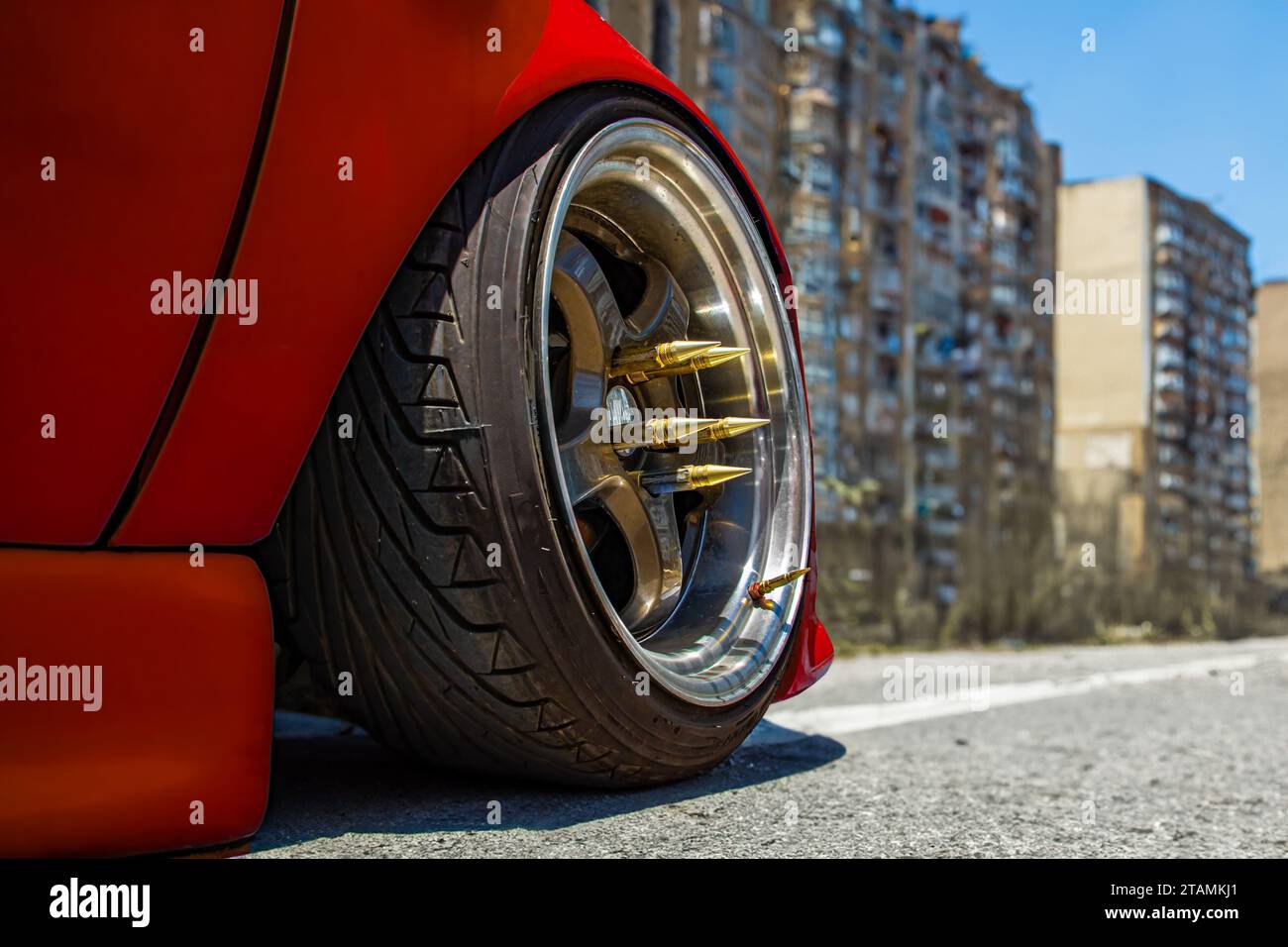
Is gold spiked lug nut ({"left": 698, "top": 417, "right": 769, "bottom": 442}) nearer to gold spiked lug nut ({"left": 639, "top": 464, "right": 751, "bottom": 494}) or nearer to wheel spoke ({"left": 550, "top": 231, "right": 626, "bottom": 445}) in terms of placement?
gold spiked lug nut ({"left": 639, "top": 464, "right": 751, "bottom": 494})

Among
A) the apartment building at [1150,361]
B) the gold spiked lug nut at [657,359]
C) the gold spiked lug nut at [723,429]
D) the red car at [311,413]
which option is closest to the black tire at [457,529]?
the red car at [311,413]

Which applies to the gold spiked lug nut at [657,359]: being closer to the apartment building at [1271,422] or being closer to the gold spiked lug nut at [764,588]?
the gold spiked lug nut at [764,588]

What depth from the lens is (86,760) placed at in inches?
46.0

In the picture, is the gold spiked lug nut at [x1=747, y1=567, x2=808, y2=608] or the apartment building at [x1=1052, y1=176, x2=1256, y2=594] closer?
the gold spiked lug nut at [x1=747, y1=567, x2=808, y2=608]

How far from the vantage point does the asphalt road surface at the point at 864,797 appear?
1.38m

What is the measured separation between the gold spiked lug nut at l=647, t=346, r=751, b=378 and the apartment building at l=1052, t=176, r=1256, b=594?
35.4 meters

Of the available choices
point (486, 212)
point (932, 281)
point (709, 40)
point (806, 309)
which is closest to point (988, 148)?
point (932, 281)

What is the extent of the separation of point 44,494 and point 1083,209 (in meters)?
40.9

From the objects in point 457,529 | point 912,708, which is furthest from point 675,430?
point 912,708

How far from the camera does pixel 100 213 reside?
3.82ft

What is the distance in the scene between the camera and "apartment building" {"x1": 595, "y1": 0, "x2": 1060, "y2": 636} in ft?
61.5

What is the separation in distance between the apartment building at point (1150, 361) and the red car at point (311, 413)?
3576 centimetres

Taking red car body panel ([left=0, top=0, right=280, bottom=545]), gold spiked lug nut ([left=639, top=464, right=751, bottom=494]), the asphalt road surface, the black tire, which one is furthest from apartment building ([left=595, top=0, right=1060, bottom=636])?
red car body panel ([left=0, top=0, right=280, bottom=545])
